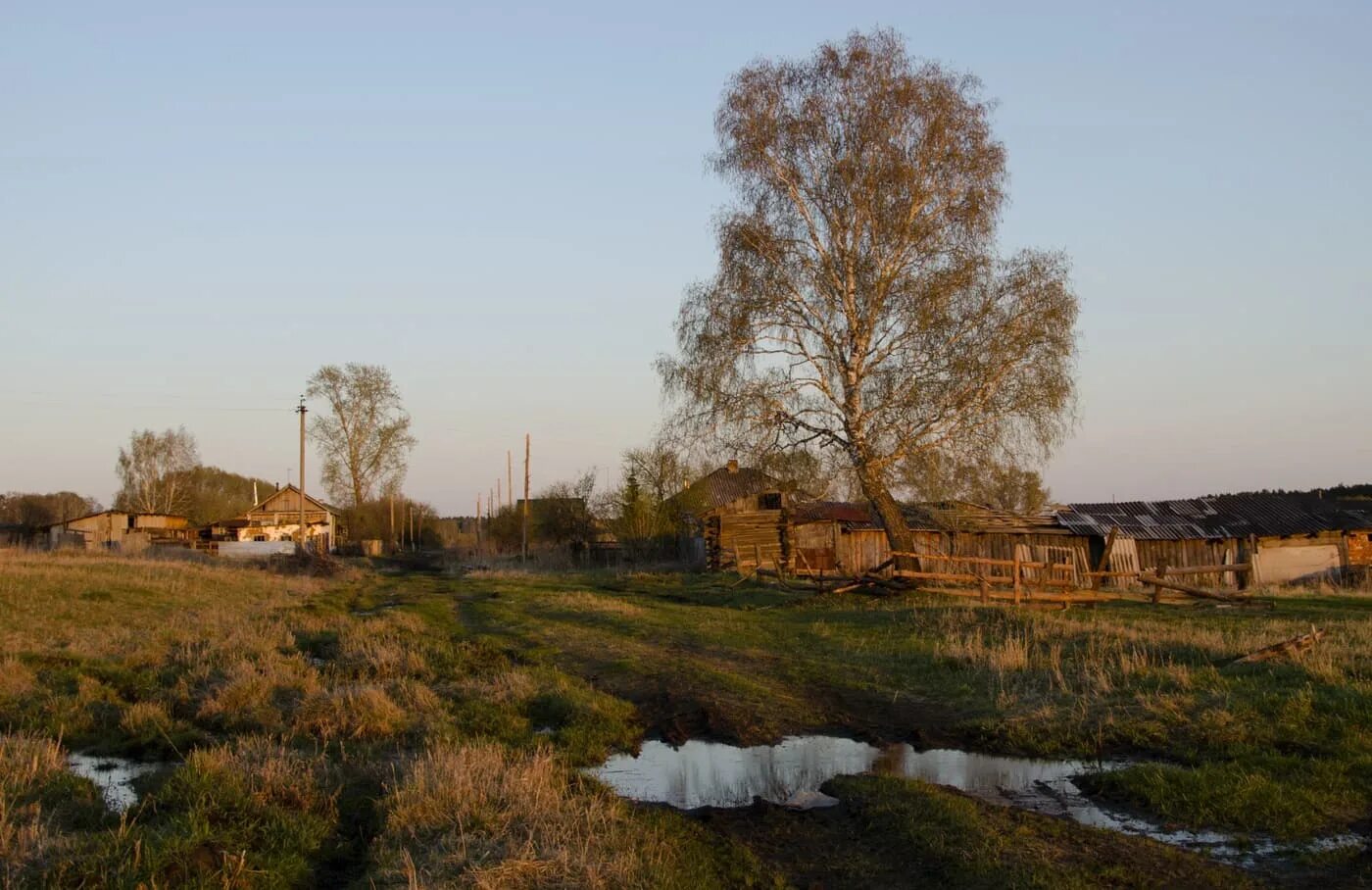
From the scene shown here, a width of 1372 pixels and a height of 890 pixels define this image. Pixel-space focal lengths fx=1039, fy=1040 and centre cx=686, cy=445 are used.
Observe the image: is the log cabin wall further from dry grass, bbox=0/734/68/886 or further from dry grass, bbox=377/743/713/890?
dry grass, bbox=377/743/713/890

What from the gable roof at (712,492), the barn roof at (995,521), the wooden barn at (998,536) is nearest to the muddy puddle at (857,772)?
the barn roof at (995,521)

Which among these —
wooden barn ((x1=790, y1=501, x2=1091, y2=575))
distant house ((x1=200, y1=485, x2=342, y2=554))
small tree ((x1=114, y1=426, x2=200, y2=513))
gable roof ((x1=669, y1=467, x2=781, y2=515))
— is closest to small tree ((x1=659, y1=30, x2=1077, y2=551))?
wooden barn ((x1=790, y1=501, x2=1091, y2=575))

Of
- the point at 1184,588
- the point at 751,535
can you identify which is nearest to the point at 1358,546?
the point at 1184,588

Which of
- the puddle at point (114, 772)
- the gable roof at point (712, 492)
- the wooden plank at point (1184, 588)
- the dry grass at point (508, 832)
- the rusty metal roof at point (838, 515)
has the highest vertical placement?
the gable roof at point (712, 492)

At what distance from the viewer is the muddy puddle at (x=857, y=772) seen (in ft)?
26.0

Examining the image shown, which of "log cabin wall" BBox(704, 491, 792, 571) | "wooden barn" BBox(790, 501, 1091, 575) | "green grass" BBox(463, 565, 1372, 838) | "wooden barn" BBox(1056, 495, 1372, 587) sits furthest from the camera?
"log cabin wall" BBox(704, 491, 792, 571)

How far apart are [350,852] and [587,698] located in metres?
5.60

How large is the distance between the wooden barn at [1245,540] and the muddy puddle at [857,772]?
32670mm

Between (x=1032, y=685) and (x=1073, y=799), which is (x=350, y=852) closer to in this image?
(x=1073, y=799)

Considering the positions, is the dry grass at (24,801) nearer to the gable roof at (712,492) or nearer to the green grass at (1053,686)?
the green grass at (1053,686)

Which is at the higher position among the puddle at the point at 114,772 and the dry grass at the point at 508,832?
the dry grass at the point at 508,832

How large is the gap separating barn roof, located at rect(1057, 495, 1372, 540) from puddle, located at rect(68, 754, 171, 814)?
121ft

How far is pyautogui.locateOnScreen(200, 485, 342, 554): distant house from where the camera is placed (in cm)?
6588

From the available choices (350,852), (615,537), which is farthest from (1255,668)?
(615,537)
